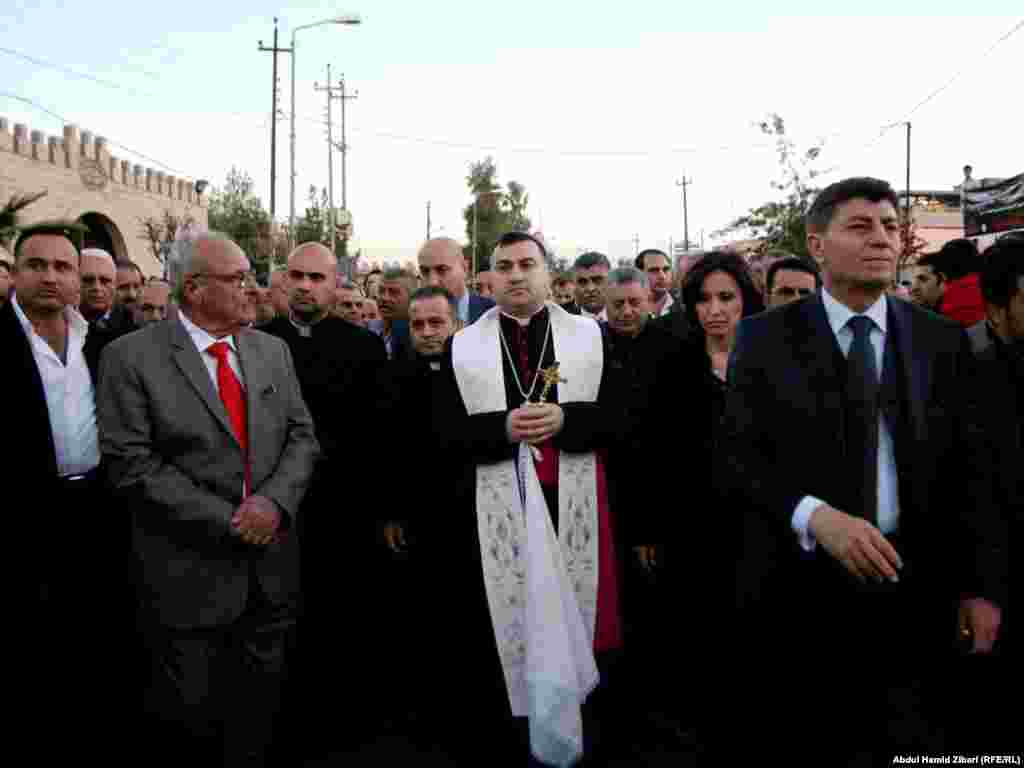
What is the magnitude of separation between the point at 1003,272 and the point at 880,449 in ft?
4.53

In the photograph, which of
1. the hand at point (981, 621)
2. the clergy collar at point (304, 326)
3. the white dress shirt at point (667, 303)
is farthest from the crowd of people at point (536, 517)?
the white dress shirt at point (667, 303)

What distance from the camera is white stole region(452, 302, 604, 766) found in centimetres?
344

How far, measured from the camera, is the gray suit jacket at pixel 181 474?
3.21 m

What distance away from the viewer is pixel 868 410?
246 cm

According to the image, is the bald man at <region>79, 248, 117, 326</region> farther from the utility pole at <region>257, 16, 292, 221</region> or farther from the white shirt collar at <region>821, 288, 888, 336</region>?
the utility pole at <region>257, 16, 292, 221</region>

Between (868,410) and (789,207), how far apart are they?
18.7 m

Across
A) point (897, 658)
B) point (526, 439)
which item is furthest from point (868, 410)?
point (526, 439)

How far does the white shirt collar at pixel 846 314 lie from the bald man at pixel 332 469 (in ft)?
8.53

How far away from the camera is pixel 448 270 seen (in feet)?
20.1

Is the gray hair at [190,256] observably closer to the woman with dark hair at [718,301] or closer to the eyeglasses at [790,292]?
the woman with dark hair at [718,301]

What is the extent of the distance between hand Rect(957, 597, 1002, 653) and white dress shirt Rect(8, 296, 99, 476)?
321 cm

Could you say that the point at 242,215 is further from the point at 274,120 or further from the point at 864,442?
the point at 864,442

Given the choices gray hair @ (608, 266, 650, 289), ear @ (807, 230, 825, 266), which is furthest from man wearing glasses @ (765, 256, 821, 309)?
ear @ (807, 230, 825, 266)

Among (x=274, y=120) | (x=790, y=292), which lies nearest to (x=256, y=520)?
(x=790, y=292)
